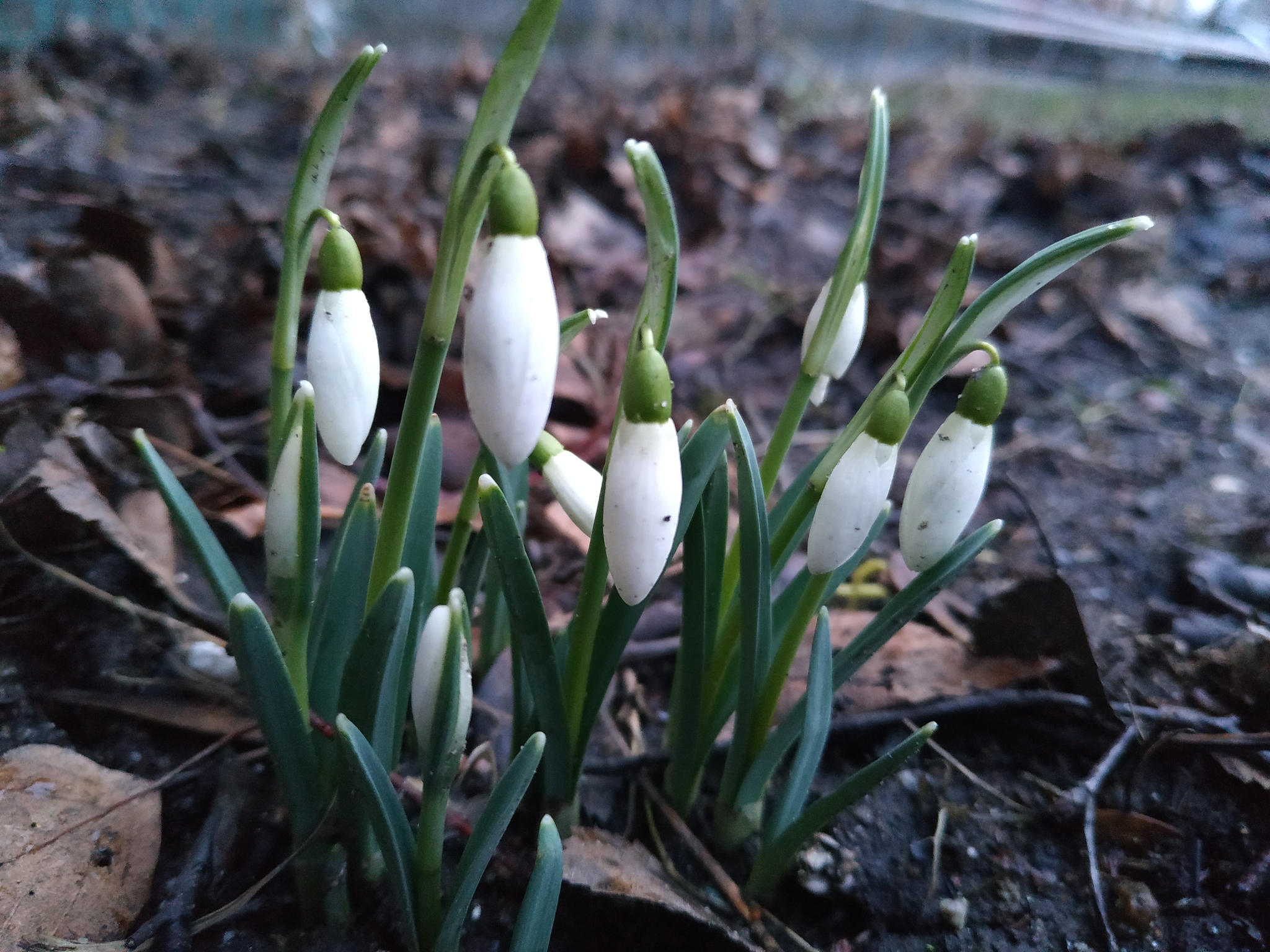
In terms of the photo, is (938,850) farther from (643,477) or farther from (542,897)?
(643,477)

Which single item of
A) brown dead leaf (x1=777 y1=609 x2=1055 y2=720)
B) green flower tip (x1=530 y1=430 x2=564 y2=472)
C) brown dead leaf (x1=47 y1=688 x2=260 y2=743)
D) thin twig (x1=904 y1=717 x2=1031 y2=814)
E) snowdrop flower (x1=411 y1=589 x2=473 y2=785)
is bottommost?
brown dead leaf (x1=47 y1=688 x2=260 y2=743)

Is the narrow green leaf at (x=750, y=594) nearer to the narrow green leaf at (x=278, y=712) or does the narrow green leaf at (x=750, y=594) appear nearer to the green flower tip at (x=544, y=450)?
the green flower tip at (x=544, y=450)

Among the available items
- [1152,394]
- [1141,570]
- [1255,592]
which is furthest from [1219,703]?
[1152,394]

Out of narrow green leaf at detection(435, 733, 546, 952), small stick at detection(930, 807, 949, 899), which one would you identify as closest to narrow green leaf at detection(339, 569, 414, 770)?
narrow green leaf at detection(435, 733, 546, 952)

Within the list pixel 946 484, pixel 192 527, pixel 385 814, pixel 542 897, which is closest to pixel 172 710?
pixel 192 527

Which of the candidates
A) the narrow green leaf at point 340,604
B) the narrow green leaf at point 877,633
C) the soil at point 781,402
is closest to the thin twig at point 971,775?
the soil at point 781,402

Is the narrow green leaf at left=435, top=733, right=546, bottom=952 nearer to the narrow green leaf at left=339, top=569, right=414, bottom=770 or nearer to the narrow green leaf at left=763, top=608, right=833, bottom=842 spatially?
the narrow green leaf at left=339, top=569, right=414, bottom=770
